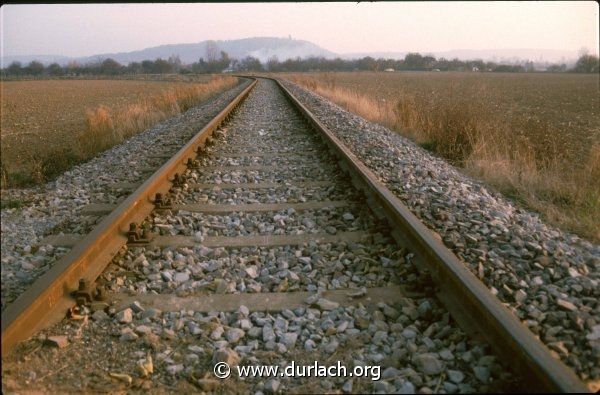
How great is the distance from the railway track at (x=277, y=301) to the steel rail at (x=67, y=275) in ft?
0.03

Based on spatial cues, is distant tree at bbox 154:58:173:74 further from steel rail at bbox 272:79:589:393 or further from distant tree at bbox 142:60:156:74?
steel rail at bbox 272:79:589:393

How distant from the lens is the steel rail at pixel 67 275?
2260 mm

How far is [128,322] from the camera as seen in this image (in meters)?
2.60

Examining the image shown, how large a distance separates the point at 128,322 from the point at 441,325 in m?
1.65

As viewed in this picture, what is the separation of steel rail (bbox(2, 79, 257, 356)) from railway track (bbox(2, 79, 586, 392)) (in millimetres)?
10

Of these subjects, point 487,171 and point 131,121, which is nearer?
point 487,171

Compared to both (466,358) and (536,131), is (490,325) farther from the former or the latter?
(536,131)

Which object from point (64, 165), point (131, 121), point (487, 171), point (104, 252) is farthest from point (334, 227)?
point (131, 121)

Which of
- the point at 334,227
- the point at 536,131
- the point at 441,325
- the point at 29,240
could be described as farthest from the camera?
the point at 536,131

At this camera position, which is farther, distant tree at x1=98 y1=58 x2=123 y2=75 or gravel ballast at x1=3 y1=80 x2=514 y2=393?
distant tree at x1=98 y1=58 x2=123 y2=75

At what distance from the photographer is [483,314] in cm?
228

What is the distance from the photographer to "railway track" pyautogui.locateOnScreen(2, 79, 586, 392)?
→ 2156 millimetres

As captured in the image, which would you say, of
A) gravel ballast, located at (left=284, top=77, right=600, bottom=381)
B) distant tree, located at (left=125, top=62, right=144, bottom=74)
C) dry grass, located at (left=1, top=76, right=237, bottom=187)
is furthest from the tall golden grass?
distant tree, located at (left=125, top=62, right=144, bottom=74)

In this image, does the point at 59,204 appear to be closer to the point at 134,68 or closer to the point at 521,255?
the point at 521,255
